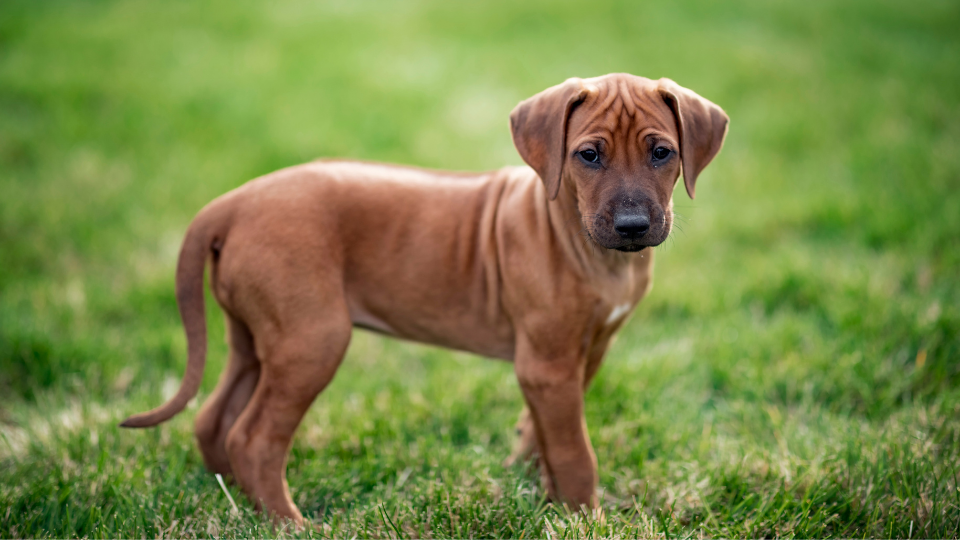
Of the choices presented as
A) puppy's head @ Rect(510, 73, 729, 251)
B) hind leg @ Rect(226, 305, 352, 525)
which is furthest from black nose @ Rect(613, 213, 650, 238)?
hind leg @ Rect(226, 305, 352, 525)

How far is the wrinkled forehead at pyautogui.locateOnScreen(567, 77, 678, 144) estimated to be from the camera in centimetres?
302

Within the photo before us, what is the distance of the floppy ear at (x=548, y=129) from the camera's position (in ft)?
10.1

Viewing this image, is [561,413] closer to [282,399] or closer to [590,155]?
[590,155]

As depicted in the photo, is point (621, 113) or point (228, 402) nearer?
point (621, 113)

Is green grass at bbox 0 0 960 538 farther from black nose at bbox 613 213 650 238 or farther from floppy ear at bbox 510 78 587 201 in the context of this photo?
floppy ear at bbox 510 78 587 201

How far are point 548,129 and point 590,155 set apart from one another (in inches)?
→ 8.6

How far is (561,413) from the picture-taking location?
3309 mm

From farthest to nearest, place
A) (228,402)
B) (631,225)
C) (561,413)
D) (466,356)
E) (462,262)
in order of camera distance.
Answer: (466,356)
(228,402)
(462,262)
(561,413)
(631,225)

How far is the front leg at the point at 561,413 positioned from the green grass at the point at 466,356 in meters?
0.20

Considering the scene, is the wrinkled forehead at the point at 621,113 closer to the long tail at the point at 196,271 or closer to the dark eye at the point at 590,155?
the dark eye at the point at 590,155

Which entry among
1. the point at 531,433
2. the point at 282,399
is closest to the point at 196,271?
the point at 282,399

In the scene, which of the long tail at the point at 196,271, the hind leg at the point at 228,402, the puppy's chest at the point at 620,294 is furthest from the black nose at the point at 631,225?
the hind leg at the point at 228,402

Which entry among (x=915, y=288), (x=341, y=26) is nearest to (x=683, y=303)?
(x=915, y=288)

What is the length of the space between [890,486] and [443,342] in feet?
7.20
